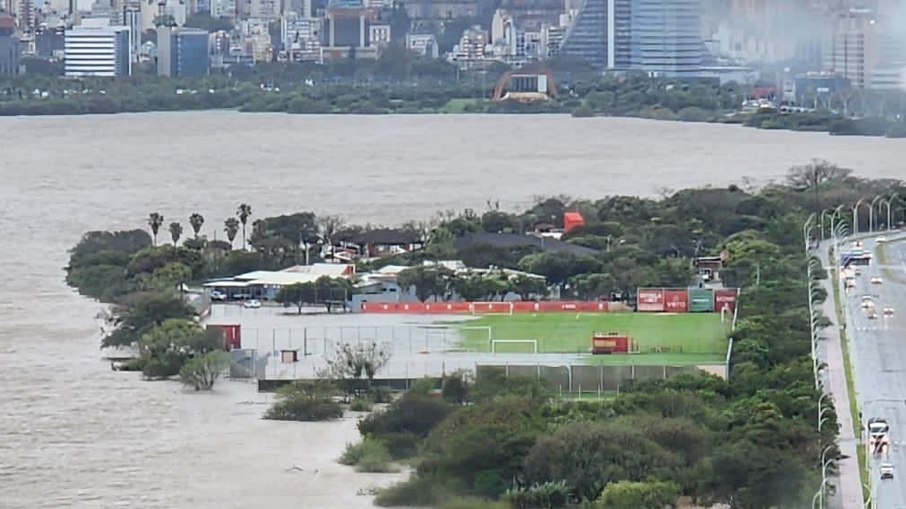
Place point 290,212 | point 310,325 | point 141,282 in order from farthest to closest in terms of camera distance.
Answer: point 290,212 → point 141,282 → point 310,325

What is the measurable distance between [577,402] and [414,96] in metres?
20.7

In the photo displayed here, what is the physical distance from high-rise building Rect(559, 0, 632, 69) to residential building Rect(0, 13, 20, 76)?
5.91 m

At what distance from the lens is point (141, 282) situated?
1215 cm

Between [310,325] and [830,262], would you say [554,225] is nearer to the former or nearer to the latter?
[830,262]

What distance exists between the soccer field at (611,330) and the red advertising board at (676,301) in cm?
13

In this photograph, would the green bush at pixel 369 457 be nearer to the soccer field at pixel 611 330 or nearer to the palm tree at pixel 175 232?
the soccer field at pixel 611 330

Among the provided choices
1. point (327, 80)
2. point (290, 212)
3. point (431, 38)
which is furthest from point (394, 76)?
point (290, 212)

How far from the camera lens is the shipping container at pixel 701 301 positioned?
11.5m

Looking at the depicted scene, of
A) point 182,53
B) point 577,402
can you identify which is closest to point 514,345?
point 577,402

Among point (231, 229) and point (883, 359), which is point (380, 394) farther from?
point (231, 229)

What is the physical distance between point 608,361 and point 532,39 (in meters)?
27.2

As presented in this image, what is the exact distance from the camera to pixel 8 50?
106 ft

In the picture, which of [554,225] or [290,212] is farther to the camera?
[290,212]

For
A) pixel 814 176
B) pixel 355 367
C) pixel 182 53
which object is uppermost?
pixel 182 53
